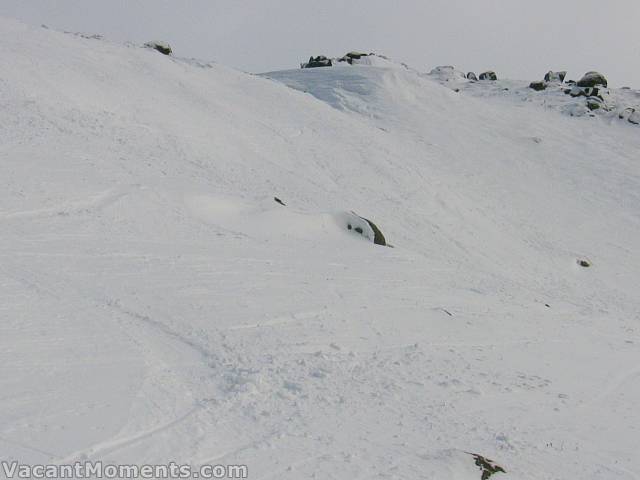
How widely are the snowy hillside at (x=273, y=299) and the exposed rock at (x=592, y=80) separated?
22.2 m

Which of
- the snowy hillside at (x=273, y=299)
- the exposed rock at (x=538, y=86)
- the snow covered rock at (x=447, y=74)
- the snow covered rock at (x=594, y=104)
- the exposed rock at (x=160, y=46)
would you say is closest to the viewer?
the snowy hillside at (x=273, y=299)

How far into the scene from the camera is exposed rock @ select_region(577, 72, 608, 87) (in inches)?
1759

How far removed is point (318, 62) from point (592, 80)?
64.4 ft

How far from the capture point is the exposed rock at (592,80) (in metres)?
44.7

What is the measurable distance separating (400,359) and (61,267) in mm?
4905

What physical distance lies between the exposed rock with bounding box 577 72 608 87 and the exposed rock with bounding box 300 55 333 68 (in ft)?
58.7

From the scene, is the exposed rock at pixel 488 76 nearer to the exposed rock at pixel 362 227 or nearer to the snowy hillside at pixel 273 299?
the snowy hillside at pixel 273 299

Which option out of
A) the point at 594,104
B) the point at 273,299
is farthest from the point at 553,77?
the point at 273,299

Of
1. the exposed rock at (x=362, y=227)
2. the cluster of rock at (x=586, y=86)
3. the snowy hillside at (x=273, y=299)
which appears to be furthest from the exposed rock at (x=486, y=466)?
the cluster of rock at (x=586, y=86)

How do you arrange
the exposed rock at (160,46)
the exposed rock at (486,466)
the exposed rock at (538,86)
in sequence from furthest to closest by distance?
1. the exposed rock at (538,86)
2. the exposed rock at (160,46)
3. the exposed rock at (486,466)

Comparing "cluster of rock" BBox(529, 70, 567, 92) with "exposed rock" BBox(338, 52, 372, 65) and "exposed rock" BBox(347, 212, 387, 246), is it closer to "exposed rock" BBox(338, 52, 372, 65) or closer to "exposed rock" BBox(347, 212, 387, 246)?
"exposed rock" BBox(338, 52, 372, 65)

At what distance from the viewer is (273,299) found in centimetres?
938

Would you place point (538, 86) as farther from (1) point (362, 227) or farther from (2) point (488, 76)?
(1) point (362, 227)

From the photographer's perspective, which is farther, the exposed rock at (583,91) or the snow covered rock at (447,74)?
the snow covered rock at (447,74)
